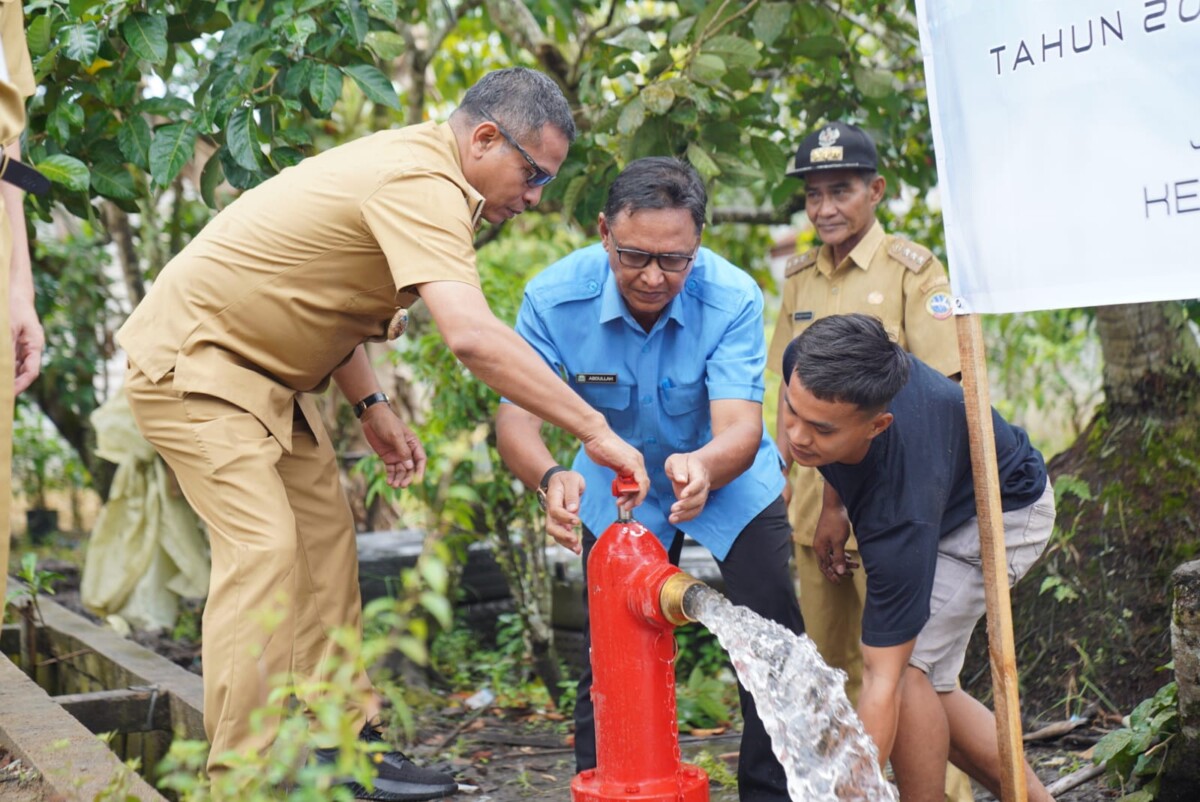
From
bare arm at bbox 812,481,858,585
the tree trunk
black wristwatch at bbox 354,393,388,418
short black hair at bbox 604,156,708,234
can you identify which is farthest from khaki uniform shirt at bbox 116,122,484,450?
the tree trunk

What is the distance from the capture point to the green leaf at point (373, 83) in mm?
3586

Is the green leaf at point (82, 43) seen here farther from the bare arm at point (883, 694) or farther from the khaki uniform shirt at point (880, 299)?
the bare arm at point (883, 694)

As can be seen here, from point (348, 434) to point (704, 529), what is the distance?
4.23 meters

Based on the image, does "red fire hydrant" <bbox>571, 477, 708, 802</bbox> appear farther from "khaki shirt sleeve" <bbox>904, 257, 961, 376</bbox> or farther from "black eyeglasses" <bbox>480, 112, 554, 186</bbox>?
"khaki shirt sleeve" <bbox>904, 257, 961, 376</bbox>

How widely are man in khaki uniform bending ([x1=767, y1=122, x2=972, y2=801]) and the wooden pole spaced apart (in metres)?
0.97

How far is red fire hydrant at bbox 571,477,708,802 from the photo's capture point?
2467 mm

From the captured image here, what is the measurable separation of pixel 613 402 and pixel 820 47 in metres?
1.90

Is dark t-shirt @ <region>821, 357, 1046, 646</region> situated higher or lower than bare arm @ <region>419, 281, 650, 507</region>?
lower

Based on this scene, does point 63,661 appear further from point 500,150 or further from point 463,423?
point 500,150

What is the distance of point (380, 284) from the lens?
9.55ft

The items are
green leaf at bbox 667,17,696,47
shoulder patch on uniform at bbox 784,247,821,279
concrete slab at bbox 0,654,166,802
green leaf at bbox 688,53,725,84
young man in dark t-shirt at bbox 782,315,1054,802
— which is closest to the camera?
concrete slab at bbox 0,654,166,802

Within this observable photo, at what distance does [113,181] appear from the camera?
12.5 ft

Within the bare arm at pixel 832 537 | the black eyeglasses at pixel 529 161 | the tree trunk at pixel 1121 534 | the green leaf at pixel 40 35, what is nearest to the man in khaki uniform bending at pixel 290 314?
the black eyeglasses at pixel 529 161

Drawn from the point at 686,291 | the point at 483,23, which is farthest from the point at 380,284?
the point at 483,23
